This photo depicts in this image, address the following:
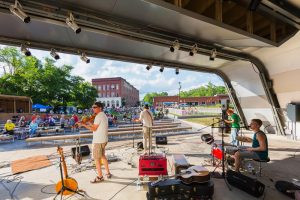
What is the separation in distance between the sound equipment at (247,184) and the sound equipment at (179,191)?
0.90 metres

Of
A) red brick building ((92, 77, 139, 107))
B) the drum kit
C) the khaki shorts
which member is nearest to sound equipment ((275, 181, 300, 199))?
the drum kit

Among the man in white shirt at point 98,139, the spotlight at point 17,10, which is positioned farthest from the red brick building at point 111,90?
the spotlight at point 17,10

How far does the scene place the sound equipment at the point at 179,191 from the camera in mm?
3469

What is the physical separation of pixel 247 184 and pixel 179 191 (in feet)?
4.77

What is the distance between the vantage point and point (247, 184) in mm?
3879

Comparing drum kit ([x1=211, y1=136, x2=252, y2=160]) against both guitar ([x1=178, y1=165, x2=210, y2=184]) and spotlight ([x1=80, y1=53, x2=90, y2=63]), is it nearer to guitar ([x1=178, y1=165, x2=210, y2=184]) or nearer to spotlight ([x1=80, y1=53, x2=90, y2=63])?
guitar ([x1=178, y1=165, x2=210, y2=184])

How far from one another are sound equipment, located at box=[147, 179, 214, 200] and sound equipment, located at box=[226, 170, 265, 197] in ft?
2.97

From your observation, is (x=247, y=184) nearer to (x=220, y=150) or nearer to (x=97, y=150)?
(x=220, y=150)

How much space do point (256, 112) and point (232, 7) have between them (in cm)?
802

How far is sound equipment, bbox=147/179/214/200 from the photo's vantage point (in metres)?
3.47

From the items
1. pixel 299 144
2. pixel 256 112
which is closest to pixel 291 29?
pixel 299 144

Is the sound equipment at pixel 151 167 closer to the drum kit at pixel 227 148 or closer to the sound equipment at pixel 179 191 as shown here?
the sound equipment at pixel 179 191

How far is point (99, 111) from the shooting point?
15.6ft

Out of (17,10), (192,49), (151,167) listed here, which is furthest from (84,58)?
(151,167)
